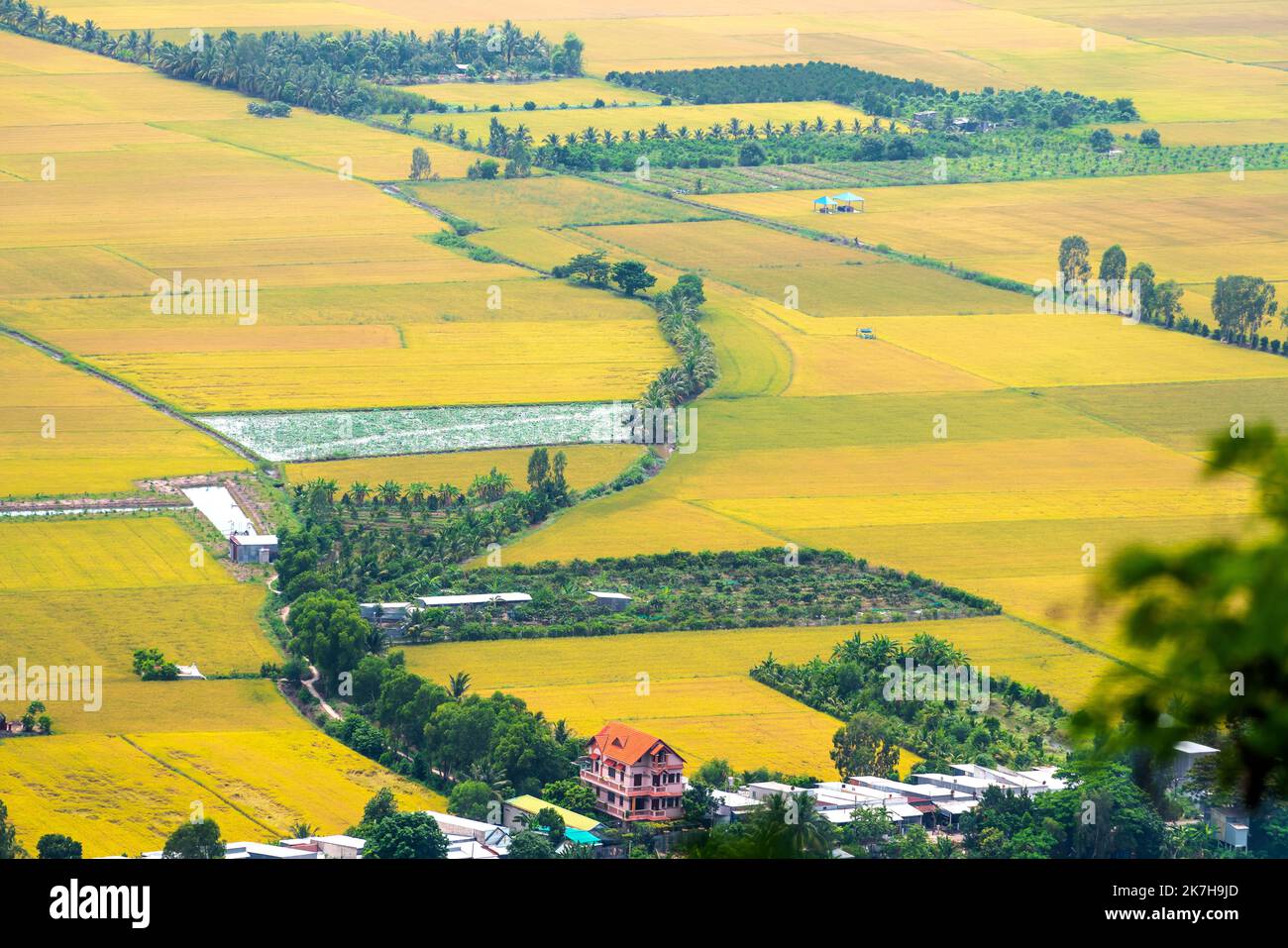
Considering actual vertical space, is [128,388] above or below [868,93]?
below

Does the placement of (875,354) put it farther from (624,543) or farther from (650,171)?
(650,171)

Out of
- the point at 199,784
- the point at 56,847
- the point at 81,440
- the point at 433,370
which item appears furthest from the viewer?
the point at 433,370

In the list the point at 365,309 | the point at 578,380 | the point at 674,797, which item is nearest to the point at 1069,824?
A: the point at 674,797

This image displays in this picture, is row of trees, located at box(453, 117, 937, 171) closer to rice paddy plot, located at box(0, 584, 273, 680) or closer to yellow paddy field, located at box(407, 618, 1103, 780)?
rice paddy plot, located at box(0, 584, 273, 680)

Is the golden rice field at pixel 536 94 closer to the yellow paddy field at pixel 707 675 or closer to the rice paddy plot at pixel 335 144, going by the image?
the rice paddy plot at pixel 335 144

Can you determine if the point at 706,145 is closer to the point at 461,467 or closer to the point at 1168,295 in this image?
the point at 1168,295

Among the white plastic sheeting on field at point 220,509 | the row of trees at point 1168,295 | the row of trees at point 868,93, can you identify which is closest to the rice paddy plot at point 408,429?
the white plastic sheeting on field at point 220,509
